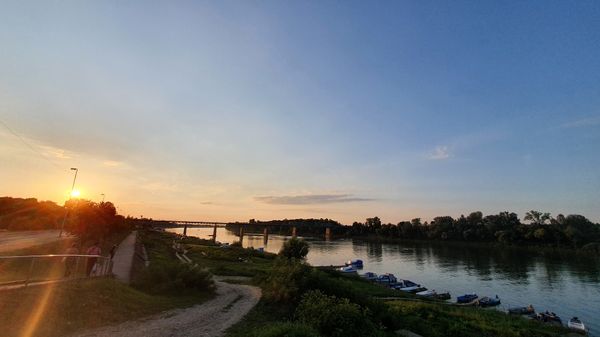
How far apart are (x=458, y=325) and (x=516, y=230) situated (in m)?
149

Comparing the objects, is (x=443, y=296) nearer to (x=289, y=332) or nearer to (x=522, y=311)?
(x=522, y=311)

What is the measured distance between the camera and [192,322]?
16734 mm

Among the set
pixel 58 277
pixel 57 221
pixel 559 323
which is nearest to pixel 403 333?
pixel 58 277

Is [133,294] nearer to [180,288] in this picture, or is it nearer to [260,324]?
[180,288]

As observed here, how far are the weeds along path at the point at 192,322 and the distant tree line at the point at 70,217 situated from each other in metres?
28.5

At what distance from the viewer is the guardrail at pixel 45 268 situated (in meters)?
14.7

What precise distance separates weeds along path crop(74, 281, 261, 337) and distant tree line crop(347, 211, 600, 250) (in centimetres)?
15479

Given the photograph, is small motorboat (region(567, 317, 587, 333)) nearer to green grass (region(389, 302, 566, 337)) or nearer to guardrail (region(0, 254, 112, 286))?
green grass (region(389, 302, 566, 337))

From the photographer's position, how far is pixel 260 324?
57.6 ft

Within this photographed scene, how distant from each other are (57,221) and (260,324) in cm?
7939

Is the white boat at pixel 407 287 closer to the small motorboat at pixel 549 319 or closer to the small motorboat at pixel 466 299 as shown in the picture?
the small motorboat at pixel 466 299

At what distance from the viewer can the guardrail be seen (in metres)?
14.7

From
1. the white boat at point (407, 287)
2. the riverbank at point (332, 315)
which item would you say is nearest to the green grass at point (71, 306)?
A: the riverbank at point (332, 315)

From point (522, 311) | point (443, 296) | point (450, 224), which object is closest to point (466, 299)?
point (443, 296)
